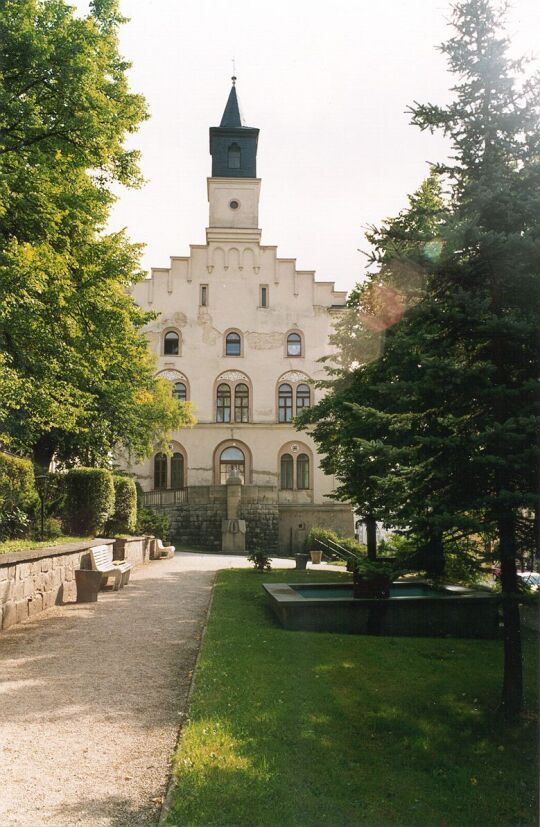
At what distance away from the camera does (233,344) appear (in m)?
44.1

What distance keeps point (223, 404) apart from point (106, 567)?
2837cm

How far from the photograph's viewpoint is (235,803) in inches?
186

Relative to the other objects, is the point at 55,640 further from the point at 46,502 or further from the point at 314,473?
the point at 314,473

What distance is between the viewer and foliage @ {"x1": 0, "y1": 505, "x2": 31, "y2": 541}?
13.8m

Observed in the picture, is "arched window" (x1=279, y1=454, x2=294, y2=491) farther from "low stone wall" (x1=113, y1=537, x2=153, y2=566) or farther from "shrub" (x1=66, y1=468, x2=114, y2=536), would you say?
"shrub" (x1=66, y1=468, x2=114, y2=536)

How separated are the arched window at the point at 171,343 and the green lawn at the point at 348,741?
3503 cm

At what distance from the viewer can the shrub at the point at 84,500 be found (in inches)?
716

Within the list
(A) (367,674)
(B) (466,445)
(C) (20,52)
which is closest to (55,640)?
(A) (367,674)

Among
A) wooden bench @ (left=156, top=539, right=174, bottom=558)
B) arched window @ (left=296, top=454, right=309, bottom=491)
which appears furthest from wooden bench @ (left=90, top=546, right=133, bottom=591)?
A: arched window @ (left=296, top=454, right=309, bottom=491)

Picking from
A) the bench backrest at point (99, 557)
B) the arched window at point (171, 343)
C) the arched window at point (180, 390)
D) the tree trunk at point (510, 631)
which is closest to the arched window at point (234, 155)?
the arched window at point (171, 343)

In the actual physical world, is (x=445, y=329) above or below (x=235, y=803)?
above

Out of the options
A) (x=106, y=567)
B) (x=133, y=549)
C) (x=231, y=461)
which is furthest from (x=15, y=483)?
(x=231, y=461)

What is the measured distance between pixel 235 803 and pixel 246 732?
1315mm

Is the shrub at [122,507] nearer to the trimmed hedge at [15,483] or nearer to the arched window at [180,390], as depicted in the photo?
the trimmed hedge at [15,483]
